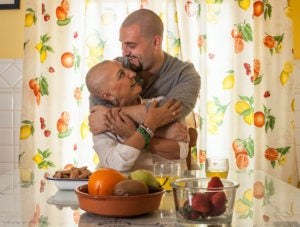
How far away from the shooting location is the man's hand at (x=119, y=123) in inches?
63.4

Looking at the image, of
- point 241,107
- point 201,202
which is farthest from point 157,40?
point 201,202

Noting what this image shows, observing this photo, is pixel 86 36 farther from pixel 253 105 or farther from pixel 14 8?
pixel 253 105

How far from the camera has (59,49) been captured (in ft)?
8.47

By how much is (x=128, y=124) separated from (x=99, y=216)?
2.35ft

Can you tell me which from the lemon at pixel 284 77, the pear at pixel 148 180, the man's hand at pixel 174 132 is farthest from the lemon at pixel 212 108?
the pear at pixel 148 180

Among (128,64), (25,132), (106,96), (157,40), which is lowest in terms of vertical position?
(25,132)

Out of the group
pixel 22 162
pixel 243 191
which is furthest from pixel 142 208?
pixel 22 162

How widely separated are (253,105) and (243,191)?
1.35 meters

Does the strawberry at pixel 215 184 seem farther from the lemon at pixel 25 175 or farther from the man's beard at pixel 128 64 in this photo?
the man's beard at pixel 128 64

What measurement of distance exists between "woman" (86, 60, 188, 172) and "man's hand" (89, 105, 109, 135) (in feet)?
0.07

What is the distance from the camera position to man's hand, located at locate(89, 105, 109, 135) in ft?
5.27

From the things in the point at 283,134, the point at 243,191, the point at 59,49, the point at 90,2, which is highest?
the point at 90,2

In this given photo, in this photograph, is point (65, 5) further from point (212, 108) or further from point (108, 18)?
point (212, 108)

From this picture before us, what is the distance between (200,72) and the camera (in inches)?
99.3
